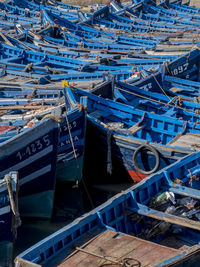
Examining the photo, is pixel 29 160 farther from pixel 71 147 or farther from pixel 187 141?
pixel 187 141

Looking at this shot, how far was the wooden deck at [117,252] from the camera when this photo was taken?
31.2 feet

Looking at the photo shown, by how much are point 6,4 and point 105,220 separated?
29054mm

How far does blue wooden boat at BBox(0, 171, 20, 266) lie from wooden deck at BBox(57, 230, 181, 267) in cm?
213

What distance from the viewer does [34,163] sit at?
13555 mm

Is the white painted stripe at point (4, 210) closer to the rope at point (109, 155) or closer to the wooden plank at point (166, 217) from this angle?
the wooden plank at point (166, 217)

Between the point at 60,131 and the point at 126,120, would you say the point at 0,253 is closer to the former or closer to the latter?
→ the point at 60,131

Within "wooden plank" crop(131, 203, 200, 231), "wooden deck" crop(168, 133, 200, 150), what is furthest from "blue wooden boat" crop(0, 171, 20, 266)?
"wooden deck" crop(168, 133, 200, 150)

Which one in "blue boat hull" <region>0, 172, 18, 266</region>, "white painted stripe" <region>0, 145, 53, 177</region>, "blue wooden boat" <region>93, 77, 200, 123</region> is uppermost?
"blue wooden boat" <region>93, 77, 200, 123</region>

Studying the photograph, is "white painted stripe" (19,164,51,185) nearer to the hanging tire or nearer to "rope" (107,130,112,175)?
"rope" (107,130,112,175)

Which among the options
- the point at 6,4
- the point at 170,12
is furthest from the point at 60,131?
the point at 6,4

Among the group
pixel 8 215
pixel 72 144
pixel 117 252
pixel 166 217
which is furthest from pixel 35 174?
pixel 117 252

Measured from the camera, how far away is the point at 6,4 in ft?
121

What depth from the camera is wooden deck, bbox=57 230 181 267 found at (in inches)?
375

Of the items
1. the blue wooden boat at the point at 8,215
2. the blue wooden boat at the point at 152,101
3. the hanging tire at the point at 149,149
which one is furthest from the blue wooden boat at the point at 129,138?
the blue wooden boat at the point at 8,215
